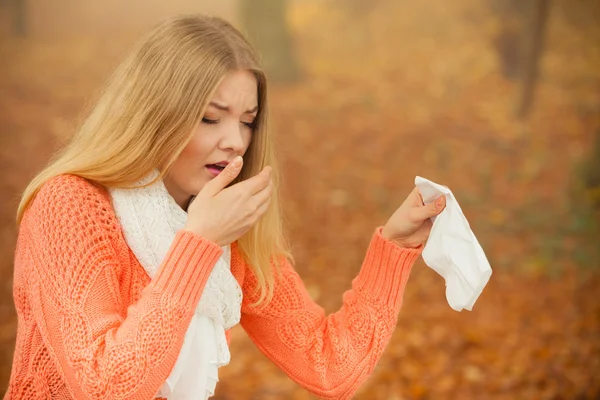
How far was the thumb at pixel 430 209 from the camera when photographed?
146cm

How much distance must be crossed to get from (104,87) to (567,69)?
9.25 ft

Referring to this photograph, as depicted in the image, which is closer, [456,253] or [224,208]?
[224,208]

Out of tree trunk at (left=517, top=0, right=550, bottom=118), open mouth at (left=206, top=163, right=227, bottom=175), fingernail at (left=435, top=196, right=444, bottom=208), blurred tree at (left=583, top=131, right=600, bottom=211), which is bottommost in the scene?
open mouth at (left=206, top=163, right=227, bottom=175)

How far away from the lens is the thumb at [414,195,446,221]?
146 cm

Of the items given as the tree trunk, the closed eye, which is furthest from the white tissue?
the tree trunk

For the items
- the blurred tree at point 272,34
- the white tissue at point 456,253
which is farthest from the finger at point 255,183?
the blurred tree at point 272,34

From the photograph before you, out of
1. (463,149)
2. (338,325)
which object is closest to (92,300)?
(338,325)

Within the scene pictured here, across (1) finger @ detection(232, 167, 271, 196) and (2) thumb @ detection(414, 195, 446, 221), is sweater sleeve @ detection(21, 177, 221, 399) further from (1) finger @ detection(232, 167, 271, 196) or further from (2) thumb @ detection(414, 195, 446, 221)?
(2) thumb @ detection(414, 195, 446, 221)

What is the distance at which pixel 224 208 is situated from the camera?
1.28 m

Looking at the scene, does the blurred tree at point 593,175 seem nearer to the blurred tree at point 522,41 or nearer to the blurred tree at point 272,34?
the blurred tree at point 522,41

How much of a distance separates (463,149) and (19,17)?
225 centimetres

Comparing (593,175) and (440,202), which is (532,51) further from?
(440,202)

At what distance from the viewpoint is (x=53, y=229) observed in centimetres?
126

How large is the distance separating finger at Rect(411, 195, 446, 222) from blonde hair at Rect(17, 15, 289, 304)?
45 centimetres
